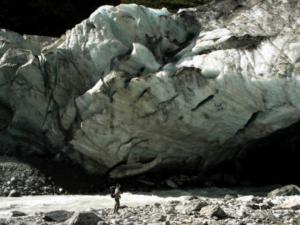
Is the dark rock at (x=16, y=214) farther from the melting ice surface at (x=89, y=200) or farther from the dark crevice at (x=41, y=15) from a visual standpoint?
the dark crevice at (x=41, y=15)

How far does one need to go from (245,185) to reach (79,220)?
16339mm

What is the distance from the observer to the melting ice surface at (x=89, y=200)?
29047 mm

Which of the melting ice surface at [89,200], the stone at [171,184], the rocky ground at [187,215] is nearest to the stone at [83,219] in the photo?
the rocky ground at [187,215]

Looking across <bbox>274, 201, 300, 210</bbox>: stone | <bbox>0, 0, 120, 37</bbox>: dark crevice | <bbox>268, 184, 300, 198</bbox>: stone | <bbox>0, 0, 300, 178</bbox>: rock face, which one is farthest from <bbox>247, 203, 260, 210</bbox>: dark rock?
<bbox>0, 0, 120, 37</bbox>: dark crevice

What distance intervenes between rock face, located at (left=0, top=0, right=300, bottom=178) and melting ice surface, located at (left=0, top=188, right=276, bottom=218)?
2.67m

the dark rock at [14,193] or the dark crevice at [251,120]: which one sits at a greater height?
the dark crevice at [251,120]

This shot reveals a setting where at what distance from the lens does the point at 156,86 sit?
1308 inches

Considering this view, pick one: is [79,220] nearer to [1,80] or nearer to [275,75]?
[275,75]

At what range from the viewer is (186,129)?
33.9 metres

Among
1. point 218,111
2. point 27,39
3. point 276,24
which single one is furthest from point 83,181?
point 276,24

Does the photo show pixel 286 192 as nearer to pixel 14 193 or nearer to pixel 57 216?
pixel 57 216

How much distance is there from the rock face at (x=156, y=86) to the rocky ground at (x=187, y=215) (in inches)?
294

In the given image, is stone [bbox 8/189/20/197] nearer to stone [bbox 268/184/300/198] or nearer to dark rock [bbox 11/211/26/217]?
dark rock [bbox 11/211/26/217]

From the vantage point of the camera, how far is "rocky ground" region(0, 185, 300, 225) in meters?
22.7
